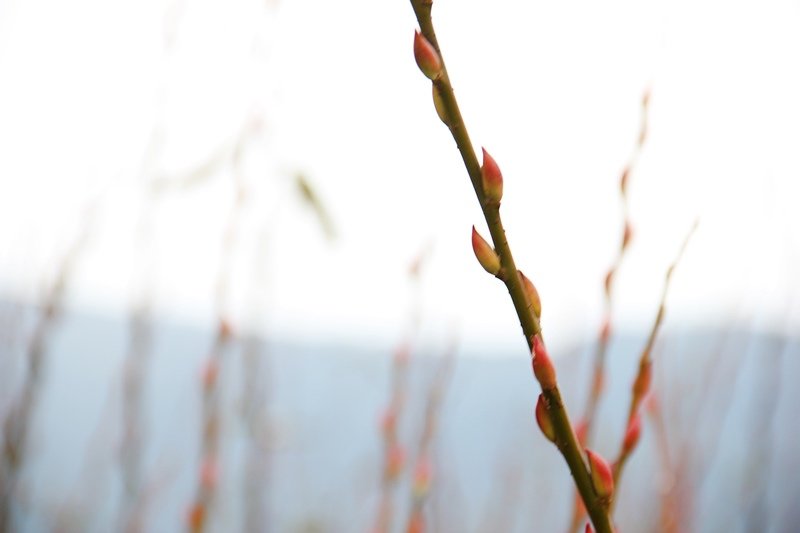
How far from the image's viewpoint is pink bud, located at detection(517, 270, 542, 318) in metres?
0.25

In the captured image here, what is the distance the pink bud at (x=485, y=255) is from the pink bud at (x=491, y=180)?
13mm

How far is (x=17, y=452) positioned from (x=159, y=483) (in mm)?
478

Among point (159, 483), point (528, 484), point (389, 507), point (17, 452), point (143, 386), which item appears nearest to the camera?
point (17, 452)

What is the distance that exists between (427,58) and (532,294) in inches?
3.1

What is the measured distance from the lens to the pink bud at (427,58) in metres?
0.24

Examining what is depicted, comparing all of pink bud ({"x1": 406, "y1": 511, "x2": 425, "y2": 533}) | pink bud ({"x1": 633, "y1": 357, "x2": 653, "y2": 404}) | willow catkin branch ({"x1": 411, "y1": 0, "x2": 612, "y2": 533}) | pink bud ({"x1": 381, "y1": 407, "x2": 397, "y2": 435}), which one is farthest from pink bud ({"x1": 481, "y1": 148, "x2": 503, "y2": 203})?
pink bud ({"x1": 381, "y1": 407, "x2": 397, "y2": 435})

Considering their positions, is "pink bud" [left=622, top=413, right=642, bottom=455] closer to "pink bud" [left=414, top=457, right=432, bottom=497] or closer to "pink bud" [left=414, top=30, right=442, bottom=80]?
"pink bud" [left=414, top=30, right=442, bottom=80]

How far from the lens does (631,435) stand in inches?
13.2

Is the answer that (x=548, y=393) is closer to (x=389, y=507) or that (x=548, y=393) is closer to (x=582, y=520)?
(x=582, y=520)

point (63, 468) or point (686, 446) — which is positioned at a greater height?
point (686, 446)

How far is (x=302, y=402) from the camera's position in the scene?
277 centimetres

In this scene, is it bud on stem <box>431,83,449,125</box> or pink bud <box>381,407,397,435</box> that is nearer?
bud on stem <box>431,83,449,125</box>

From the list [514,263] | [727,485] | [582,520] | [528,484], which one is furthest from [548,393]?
[727,485]

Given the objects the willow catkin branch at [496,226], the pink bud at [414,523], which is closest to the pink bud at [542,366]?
the willow catkin branch at [496,226]
